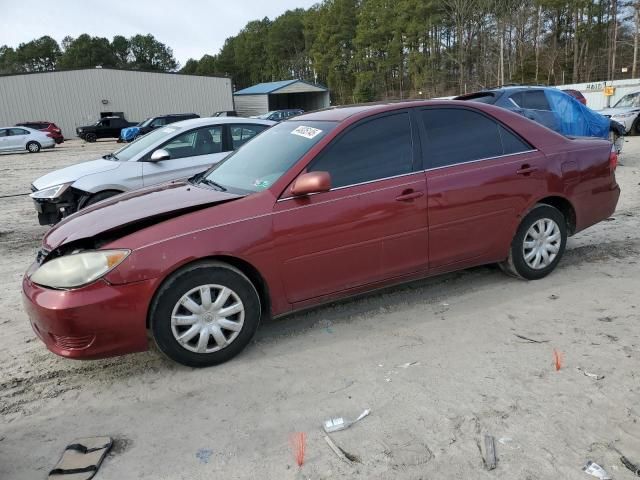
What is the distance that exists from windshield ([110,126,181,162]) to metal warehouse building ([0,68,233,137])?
39904mm

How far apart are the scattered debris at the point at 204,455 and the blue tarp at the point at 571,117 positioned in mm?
9772

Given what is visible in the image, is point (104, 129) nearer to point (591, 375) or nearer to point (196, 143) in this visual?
point (196, 143)

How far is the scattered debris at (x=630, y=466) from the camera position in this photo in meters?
2.41

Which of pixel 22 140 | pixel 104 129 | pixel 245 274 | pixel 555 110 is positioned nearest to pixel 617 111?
pixel 555 110

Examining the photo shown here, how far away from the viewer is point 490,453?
2568 mm

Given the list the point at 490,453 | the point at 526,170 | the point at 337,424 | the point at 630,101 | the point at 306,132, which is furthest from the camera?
the point at 630,101

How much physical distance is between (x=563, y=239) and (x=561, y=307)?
86 centimetres

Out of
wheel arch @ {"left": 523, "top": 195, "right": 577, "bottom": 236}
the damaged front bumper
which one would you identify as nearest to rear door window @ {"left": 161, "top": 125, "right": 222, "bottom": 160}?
the damaged front bumper

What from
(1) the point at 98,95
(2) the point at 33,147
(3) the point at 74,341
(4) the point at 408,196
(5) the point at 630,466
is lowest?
(5) the point at 630,466

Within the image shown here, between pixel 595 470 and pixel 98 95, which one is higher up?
pixel 98 95

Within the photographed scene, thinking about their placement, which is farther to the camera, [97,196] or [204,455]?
[97,196]

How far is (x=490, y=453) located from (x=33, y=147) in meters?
29.5

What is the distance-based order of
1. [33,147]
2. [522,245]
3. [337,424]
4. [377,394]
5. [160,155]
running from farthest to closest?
[33,147] → [160,155] → [522,245] → [377,394] → [337,424]

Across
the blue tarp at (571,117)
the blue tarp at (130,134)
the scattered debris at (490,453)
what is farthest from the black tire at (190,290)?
the blue tarp at (130,134)
